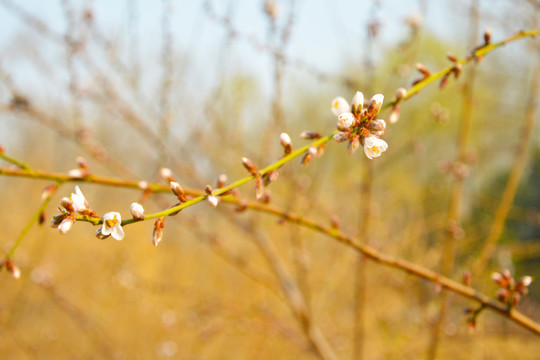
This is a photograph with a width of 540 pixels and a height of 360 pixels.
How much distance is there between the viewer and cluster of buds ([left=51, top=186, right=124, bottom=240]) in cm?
75

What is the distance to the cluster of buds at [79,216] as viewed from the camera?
75 cm

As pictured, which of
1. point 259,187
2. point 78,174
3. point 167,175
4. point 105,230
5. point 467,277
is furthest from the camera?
point 467,277

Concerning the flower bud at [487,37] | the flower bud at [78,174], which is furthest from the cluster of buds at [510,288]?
the flower bud at [78,174]

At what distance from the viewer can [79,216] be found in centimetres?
77

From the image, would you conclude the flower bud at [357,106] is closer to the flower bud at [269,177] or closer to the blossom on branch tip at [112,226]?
the flower bud at [269,177]

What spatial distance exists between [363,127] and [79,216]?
525 millimetres

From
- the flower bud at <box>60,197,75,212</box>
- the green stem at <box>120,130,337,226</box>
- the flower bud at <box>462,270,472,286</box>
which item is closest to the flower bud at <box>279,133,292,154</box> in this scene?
the green stem at <box>120,130,337,226</box>

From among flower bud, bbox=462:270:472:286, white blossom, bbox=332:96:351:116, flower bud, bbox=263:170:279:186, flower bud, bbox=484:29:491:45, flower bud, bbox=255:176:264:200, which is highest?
flower bud, bbox=484:29:491:45

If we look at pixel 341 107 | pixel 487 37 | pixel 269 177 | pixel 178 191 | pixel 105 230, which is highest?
pixel 487 37

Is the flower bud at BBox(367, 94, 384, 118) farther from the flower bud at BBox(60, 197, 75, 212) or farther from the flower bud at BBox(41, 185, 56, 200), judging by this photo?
the flower bud at BBox(41, 185, 56, 200)

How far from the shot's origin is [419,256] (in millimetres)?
3859

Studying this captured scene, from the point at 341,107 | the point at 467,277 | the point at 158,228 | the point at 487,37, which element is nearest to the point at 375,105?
the point at 341,107

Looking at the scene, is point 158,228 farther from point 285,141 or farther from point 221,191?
point 285,141

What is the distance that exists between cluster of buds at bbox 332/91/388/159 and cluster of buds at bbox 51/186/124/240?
1.33 ft
